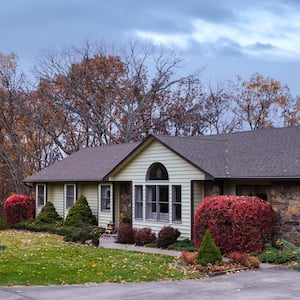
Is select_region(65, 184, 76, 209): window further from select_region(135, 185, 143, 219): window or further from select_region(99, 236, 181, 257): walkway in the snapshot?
select_region(99, 236, 181, 257): walkway

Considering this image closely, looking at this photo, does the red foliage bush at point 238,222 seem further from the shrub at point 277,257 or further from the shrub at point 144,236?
the shrub at point 144,236

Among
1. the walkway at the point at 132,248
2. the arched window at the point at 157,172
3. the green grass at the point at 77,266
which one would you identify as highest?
the arched window at the point at 157,172

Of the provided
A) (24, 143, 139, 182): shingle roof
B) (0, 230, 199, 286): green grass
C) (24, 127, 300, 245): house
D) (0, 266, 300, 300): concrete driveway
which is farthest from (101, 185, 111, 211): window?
(0, 266, 300, 300): concrete driveway

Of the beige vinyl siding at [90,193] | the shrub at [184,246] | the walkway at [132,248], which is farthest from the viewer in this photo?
the beige vinyl siding at [90,193]

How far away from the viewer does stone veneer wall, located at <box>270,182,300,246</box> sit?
1636cm

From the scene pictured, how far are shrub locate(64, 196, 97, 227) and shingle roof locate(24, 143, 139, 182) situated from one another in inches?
47.0

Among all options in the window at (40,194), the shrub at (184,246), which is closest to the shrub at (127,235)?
the shrub at (184,246)

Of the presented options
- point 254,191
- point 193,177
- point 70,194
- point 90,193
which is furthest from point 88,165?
point 254,191

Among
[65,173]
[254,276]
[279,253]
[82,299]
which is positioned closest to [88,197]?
[65,173]

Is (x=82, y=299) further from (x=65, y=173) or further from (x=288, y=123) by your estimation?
(x=288, y=123)

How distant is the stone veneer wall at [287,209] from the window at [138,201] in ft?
20.2

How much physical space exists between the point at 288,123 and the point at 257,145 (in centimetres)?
1999

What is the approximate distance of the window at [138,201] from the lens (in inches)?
841

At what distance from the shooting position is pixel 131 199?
21859mm
